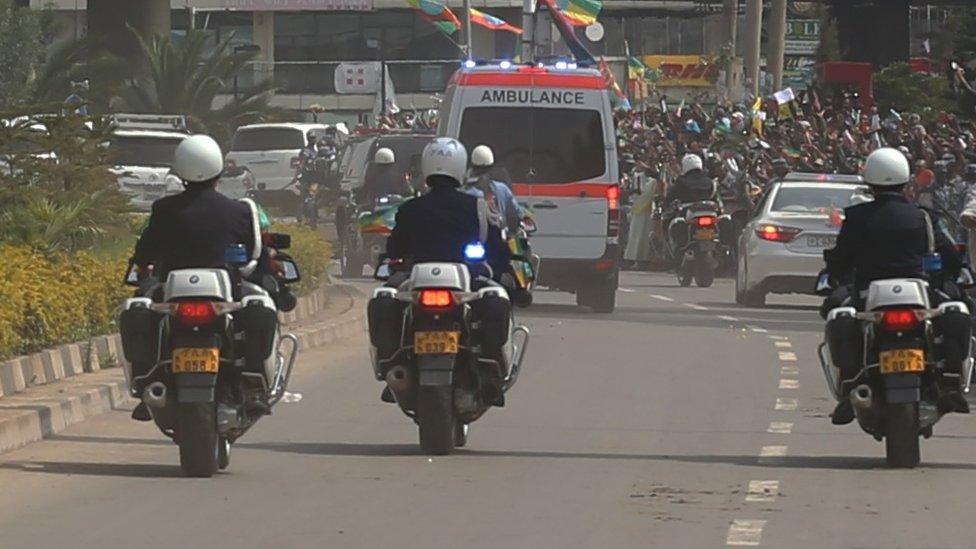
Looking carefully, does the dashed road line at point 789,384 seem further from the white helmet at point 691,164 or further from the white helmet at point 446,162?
the white helmet at point 691,164

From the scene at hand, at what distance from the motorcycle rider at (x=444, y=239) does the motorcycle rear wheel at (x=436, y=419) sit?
1.16 feet

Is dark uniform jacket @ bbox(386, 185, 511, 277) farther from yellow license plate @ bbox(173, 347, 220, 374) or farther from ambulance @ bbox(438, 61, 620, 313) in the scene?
ambulance @ bbox(438, 61, 620, 313)

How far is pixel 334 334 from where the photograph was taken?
21.2m

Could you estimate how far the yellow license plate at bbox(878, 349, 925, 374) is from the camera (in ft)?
39.4

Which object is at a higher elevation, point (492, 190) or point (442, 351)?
point (492, 190)

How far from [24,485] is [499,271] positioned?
3.10 metres

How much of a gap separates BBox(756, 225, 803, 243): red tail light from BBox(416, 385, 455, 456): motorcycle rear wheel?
14.7 metres

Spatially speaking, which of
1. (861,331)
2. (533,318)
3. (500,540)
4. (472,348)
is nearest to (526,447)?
(472,348)

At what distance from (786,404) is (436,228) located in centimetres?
407

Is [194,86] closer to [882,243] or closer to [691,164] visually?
[691,164]

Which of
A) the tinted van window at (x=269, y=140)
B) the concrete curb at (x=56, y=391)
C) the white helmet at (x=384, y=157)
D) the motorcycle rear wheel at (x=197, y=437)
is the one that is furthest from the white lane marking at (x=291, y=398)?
the tinted van window at (x=269, y=140)

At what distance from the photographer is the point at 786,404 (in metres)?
16.2

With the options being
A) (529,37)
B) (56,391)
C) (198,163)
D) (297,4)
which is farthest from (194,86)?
(297,4)

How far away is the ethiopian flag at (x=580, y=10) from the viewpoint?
160 feet
